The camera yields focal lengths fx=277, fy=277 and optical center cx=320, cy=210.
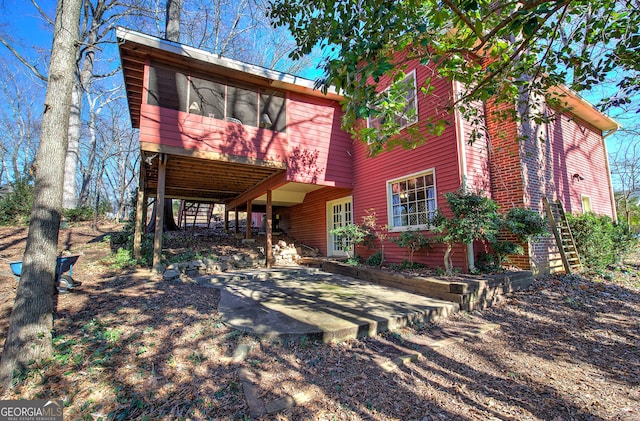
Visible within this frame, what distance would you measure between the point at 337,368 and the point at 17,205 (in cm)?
1393

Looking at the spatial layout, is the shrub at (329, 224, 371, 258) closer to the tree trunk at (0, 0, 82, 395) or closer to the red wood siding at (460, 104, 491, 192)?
the red wood siding at (460, 104, 491, 192)

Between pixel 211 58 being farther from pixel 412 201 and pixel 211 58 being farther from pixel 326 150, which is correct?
pixel 412 201

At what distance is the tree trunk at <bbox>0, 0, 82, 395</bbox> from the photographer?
2.71 metres

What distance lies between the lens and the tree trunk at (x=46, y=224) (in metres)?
2.71

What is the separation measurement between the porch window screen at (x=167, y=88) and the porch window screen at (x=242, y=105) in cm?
105

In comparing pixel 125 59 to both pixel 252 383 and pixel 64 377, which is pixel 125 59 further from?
pixel 252 383

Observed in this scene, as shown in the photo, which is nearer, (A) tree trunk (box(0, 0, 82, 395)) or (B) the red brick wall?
(A) tree trunk (box(0, 0, 82, 395))

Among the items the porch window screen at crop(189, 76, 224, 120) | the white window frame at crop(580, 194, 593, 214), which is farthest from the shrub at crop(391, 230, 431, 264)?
the white window frame at crop(580, 194, 593, 214)

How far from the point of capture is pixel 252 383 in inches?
95.4

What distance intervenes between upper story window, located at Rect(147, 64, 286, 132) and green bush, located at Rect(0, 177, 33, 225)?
27.8 ft

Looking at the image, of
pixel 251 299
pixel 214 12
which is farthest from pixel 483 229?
pixel 214 12

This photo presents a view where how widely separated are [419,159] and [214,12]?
31.0ft

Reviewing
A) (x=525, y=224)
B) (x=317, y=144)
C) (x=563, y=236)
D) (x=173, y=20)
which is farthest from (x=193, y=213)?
(x=563, y=236)

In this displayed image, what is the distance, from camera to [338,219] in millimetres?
9461
